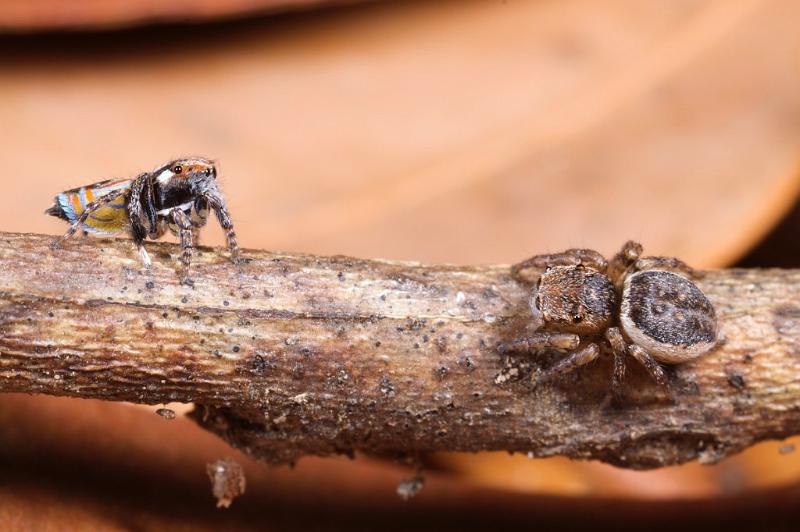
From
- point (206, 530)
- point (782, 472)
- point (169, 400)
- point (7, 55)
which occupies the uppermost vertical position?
point (7, 55)

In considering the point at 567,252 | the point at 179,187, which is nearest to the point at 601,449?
the point at 567,252

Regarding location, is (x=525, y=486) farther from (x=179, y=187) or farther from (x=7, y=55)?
(x=7, y=55)

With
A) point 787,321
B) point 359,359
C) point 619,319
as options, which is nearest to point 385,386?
point 359,359

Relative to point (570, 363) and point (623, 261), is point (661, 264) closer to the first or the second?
point (623, 261)

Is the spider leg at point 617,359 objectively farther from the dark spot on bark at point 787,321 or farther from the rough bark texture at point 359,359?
the dark spot on bark at point 787,321

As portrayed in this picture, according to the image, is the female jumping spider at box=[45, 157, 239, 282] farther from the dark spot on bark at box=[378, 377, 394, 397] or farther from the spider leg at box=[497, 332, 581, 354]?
the spider leg at box=[497, 332, 581, 354]

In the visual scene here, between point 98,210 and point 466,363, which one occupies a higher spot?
point 98,210
